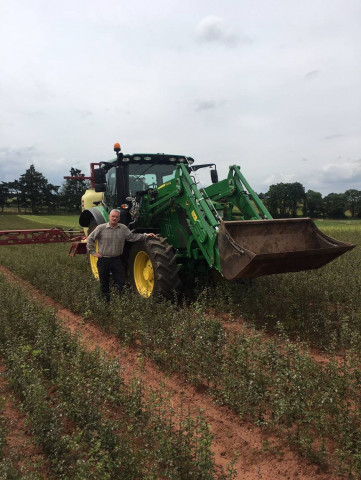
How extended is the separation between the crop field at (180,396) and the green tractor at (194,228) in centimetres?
79

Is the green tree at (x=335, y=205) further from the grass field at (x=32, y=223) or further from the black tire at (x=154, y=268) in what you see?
the black tire at (x=154, y=268)

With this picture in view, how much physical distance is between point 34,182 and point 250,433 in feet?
213

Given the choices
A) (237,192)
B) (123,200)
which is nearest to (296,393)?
(237,192)

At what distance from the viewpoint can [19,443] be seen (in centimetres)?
312

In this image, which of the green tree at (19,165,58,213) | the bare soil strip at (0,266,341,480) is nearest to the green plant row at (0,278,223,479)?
the bare soil strip at (0,266,341,480)

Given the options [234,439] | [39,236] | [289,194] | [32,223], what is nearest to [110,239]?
[234,439]

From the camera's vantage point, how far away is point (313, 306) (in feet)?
19.4

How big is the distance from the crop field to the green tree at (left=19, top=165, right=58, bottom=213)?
5732 cm

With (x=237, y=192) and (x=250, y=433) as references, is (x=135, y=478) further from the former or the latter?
(x=237, y=192)

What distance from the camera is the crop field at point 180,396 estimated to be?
278 cm

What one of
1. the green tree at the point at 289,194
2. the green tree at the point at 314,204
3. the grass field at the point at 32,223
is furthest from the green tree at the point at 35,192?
the green tree at the point at 314,204

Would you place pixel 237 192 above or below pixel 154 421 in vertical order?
above

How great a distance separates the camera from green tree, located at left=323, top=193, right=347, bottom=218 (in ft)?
191

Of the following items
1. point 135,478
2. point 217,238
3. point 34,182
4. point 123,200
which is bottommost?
point 135,478
